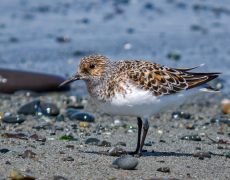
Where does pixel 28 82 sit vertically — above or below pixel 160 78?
above

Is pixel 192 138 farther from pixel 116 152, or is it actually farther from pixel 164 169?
pixel 164 169

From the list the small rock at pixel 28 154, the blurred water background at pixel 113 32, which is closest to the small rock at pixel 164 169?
the small rock at pixel 28 154

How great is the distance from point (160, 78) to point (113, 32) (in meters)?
6.95

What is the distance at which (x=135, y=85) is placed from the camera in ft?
21.0

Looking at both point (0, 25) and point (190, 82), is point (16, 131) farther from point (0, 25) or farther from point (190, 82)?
point (0, 25)

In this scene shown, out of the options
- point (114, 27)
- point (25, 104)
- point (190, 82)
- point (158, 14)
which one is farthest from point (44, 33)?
point (190, 82)

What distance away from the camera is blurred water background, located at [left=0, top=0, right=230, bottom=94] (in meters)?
11.9

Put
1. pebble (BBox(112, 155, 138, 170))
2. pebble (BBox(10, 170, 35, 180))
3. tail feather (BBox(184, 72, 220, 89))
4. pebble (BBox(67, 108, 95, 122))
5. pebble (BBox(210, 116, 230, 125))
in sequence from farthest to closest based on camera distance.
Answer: pebble (BBox(210, 116, 230, 125)) < pebble (BBox(67, 108, 95, 122)) < tail feather (BBox(184, 72, 220, 89)) < pebble (BBox(112, 155, 138, 170)) < pebble (BBox(10, 170, 35, 180))

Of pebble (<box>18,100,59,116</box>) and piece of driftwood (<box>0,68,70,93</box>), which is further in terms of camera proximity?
piece of driftwood (<box>0,68,70,93</box>)

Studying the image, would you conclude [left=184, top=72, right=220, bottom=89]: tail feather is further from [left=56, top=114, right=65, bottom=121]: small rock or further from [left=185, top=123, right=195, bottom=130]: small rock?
[left=56, top=114, right=65, bottom=121]: small rock

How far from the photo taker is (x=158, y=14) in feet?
48.5

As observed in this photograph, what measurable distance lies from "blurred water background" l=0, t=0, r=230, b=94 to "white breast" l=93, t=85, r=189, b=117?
419 centimetres

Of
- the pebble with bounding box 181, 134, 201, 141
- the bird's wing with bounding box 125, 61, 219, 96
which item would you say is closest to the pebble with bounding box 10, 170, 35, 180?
the bird's wing with bounding box 125, 61, 219, 96

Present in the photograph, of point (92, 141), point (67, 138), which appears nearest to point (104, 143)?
point (92, 141)
